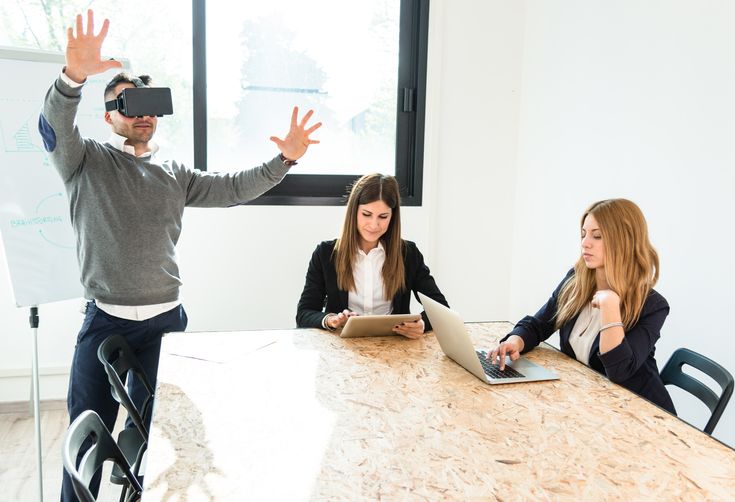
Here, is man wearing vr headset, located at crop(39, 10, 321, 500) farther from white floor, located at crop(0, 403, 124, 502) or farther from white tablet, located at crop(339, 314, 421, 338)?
white tablet, located at crop(339, 314, 421, 338)

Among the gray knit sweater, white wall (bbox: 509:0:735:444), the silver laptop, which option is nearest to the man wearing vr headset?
the gray knit sweater

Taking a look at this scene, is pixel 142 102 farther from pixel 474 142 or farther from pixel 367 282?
pixel 474 142

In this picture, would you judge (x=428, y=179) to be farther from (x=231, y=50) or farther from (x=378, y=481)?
(x=378, y=481)

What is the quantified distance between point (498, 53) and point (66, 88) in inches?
97.8

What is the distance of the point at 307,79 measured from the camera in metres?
3.49

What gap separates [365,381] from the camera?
1.67m

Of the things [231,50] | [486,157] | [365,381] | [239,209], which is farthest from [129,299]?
[486,157]

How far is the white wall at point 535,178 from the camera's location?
2393 millimetres

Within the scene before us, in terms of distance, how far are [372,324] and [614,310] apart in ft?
2.48

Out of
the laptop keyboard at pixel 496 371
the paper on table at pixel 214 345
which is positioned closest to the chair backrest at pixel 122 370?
the paper on table at pixel 214 345

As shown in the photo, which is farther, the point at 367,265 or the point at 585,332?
the point at 367,265

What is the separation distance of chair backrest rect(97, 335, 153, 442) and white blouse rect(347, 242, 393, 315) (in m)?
0.82

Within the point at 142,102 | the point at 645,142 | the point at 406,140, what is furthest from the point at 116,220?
the point at 645,142

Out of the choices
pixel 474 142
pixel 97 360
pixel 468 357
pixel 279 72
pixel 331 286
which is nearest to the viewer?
pixel 468 357
